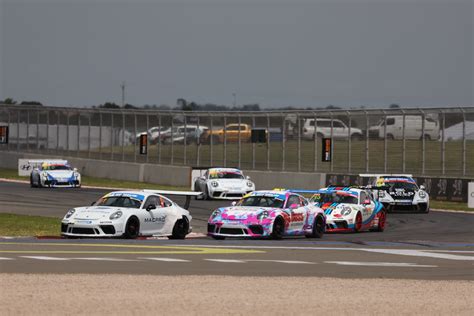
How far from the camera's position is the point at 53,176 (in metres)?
48.0

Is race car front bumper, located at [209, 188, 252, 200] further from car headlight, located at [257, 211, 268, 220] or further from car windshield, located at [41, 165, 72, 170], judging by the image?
car headlight, located at [257, 211, 268, 220]

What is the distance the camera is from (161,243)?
2152 cm

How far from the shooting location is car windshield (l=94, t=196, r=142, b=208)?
78.3ft

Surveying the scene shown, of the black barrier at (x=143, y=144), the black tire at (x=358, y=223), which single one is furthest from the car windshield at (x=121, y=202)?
the black barrier at (x=143, y=144)

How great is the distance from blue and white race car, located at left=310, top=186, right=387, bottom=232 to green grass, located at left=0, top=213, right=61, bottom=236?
6.41 metres

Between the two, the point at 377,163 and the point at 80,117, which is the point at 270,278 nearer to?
the point at 377,163

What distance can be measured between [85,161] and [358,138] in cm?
2196

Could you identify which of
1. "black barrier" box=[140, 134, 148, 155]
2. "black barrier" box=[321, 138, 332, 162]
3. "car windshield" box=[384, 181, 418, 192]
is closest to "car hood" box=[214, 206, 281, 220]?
"car windshield" box=[384, 181, 418, 192]

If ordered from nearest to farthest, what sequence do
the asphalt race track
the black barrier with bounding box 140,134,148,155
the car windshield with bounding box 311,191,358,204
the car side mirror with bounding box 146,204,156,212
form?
the asphalt race track → the car side mirror with bounding box 146,204,156,212 → the car windshield with bounding box 311,191,358,204 → the black barrier with bounding box 140,134,148,155

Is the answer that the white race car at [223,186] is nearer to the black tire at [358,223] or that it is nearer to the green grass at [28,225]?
the green grass at [28,225]

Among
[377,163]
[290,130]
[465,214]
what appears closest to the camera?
[465,214]

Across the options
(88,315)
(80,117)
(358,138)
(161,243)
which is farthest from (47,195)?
(88,315)

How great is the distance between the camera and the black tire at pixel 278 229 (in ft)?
78.4

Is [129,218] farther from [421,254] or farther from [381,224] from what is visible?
[381,224]
